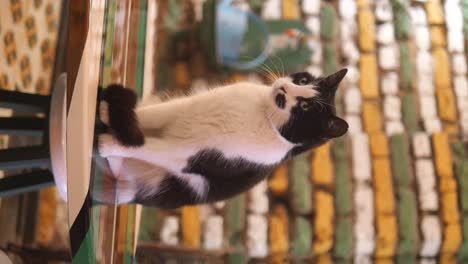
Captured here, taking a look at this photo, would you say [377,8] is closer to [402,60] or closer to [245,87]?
[402,60]

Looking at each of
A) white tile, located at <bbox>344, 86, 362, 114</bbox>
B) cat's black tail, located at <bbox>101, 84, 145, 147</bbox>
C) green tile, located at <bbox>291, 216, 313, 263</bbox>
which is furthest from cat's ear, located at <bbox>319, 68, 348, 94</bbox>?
green tile, located at <bbox>291, 216, 313, 263</bbox>

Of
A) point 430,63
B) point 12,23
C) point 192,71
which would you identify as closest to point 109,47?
point 192,71

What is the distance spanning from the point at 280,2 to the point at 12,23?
820mm

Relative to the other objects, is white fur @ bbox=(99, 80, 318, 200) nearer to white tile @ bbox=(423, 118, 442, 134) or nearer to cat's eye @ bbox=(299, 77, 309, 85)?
cat's eye @ bbox=(299, 77, 309, 85)

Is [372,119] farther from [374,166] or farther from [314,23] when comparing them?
[314,23]

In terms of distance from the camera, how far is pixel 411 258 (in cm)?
131

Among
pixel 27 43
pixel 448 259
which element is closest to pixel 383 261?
pixel 448 259

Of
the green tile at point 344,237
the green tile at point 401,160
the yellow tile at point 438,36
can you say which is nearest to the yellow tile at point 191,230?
the green tile at point 344,237

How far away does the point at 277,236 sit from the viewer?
4.08 ft

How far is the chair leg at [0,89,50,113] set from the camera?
32.9 inches

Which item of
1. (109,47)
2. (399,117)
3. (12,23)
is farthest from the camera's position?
(399,117)

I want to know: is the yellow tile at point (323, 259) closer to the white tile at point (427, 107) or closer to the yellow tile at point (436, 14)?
the white tile at point (427, 107)

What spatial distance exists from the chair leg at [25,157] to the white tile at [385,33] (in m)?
1.10

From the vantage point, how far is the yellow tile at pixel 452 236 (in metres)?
1.29
